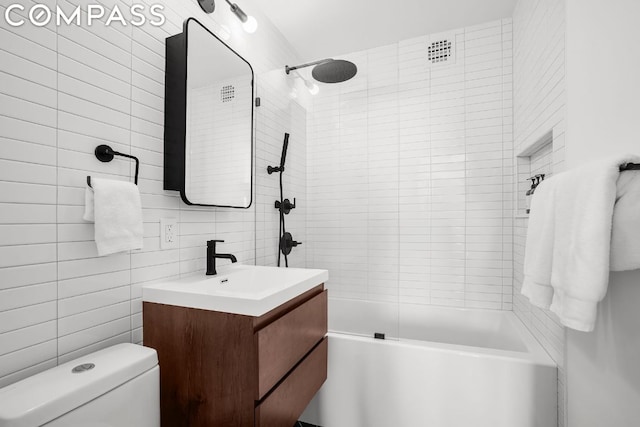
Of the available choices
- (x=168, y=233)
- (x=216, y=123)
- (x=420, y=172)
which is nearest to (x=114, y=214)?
(x=168, y=233)

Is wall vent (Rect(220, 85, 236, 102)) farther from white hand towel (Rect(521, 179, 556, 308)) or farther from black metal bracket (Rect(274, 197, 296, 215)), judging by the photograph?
white hand towel (Rect(521, 179, 556, 308))

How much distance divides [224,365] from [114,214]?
638mm

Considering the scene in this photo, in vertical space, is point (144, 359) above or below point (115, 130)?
below

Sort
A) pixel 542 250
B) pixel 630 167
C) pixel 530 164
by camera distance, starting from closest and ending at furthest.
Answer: pixel 630 167 → pixel 542 250 → pixel 530 164

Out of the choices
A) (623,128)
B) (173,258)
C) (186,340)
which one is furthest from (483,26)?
(186,340)

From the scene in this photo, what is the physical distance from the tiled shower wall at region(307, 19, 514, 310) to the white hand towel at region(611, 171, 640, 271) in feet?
4.41

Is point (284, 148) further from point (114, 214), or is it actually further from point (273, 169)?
point (114, 214)

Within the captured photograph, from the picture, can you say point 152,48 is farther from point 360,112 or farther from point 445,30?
point 445,30

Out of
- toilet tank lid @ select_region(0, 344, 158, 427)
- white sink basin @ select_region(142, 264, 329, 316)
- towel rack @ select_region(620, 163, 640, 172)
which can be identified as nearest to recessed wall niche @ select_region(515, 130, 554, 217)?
towel rack @ select_region(620, 163, 640, 172)

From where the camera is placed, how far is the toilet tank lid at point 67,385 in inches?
26.5

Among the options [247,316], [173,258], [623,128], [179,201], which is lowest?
[247,316]

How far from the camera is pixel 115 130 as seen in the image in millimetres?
1109

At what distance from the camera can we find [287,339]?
3.86 feet

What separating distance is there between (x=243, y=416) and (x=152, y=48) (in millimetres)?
1485
